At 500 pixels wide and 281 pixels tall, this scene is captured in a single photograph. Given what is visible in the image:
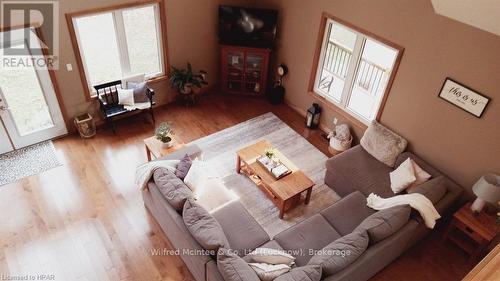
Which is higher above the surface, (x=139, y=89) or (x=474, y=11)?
(x=474, y=11)

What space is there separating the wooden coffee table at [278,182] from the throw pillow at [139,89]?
2.15 m

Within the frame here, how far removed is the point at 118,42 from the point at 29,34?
1277mm

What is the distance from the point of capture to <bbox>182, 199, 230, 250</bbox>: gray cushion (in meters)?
3.59

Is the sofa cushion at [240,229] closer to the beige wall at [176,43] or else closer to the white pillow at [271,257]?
the white pillow at [271,257]

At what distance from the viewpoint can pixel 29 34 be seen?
5.04m

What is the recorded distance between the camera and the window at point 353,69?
5464 mm

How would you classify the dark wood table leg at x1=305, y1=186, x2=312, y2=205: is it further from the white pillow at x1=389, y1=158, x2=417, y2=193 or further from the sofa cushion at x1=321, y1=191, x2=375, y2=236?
the white pillow at x1=389, y1=158, x2=417, y2=193

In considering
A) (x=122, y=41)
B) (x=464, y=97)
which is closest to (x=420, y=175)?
(x=464, y=97)

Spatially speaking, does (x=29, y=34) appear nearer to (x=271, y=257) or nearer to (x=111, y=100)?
(x=111, y=100)

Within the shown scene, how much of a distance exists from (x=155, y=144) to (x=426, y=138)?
3866mm

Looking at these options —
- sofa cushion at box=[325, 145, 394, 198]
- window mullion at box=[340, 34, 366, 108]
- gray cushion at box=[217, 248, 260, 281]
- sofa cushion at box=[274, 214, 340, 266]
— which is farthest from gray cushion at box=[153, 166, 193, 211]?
window mullion at box=[340, 34, 366, 108]

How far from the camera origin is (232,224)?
4344mm

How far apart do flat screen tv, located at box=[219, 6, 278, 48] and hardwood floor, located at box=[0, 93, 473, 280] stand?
8.59ft

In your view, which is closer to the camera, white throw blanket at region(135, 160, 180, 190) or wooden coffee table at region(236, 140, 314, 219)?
white throw blanket at region(135, 160, 180, 190)
